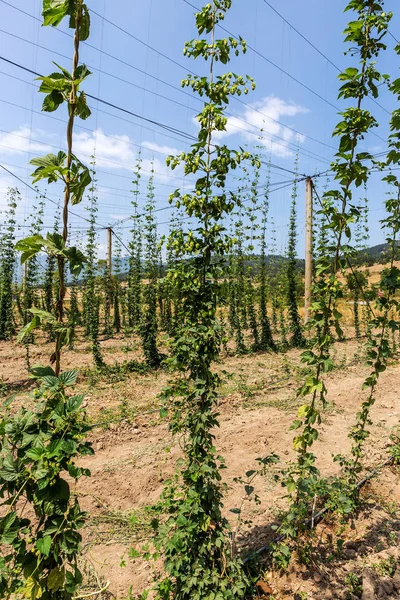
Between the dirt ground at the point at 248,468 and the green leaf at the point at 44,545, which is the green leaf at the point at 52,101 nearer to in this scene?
the dirt ground at the point at 248,468

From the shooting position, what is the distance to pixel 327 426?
5.59m

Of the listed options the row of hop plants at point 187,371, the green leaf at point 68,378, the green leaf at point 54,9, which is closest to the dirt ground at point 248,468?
the row of hop plants at point 187,371

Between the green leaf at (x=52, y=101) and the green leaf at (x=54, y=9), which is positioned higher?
the green leaf at (x=54, y=9)

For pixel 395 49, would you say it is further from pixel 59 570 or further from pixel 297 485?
pixel 59 570

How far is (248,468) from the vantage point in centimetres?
423

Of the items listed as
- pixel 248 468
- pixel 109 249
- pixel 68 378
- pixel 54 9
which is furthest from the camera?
pixel 109 249

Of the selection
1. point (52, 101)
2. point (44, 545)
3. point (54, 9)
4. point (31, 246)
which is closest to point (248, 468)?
point (44, 545)

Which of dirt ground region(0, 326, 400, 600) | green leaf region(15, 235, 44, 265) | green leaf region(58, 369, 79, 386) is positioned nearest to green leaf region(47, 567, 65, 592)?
green leaf region(58, 369, 79, 386)

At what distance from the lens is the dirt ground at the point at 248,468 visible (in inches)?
104

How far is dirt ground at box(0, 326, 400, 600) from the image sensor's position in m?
2.64

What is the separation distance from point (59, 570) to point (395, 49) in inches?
169

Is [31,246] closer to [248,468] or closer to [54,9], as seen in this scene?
[54,9]

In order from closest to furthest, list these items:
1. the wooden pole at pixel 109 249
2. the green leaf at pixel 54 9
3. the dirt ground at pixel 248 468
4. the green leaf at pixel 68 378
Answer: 1. the green leaf at pixel 54 9
2. the green leaf at pixel 68 378
3. the dirt ground at pixel 248 468
4. the wooden pole at pixel 109 249

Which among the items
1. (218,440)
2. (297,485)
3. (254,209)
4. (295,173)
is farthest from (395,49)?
(295,173)
